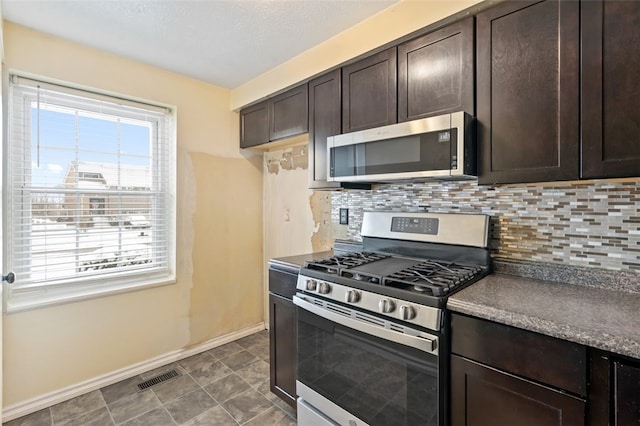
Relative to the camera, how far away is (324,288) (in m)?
1.58

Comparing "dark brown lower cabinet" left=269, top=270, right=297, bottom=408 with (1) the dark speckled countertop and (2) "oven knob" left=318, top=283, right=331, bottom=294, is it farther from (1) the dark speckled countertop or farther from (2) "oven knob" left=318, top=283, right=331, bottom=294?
(1) the dark speckled countertop

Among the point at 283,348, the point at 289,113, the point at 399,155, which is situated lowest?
the point at 283,348

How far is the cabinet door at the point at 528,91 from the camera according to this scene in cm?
122

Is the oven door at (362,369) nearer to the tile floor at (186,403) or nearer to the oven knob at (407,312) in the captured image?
the oven knob at (407,312)

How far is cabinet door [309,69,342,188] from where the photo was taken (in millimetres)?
2048

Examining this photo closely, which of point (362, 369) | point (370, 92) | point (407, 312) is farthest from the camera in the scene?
point (370, 92)

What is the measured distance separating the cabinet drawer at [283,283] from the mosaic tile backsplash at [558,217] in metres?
0.92

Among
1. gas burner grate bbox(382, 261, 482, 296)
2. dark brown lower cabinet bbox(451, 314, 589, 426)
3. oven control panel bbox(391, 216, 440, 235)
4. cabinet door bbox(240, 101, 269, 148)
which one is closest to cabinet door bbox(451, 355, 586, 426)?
dark brown lower cabinet bbox(451, 314, 589, 426)

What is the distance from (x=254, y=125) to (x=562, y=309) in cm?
252

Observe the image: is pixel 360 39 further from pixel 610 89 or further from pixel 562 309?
pixel 562 309

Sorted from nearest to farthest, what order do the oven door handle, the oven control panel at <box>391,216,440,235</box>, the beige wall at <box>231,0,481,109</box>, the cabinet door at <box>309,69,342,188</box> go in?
the oven door handle < the beige wall at <box>231,0,481,109</box> < the oven control panel at <box>391,216,440,235</box> < the cabinet door at <box>309,69,342,188</box>

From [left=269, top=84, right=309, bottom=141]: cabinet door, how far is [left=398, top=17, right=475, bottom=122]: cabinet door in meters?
0.81

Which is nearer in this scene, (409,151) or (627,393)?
(627,393)

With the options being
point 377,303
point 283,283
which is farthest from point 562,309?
point 283,283
